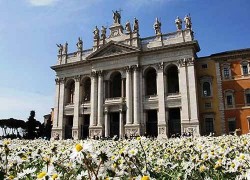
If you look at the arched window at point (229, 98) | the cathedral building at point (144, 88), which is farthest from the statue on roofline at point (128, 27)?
the arched window at point (229, 98)

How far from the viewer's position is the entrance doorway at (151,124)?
128 feet

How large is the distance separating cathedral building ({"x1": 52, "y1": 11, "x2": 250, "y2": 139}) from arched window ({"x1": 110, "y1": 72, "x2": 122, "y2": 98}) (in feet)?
0.57

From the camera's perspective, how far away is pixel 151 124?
130 ft

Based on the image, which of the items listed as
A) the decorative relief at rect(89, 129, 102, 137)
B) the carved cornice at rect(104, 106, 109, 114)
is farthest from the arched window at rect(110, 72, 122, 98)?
the decorative relief at rect(89, 129, 102, 137)

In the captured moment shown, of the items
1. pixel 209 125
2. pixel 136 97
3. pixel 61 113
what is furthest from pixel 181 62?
pixel 61 113

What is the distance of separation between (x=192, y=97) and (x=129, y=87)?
32.1 feet

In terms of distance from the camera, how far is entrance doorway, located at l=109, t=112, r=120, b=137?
41228 millimetres

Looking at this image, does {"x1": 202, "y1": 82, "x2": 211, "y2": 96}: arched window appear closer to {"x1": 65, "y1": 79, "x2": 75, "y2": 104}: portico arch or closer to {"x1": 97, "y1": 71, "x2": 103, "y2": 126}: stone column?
{"x1": 97, "y1": 71, "x2": 103, "y2": 126}: stone column

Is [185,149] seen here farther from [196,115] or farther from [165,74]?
[165,74]

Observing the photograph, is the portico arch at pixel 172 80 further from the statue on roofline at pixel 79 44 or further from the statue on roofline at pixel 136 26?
the statue on roofline at pixel 79 44

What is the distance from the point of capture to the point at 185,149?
5.40 m

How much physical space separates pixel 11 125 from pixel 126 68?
2838cm

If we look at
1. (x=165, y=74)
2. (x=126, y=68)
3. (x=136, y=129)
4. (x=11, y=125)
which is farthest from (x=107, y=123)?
(x=11, y=125)

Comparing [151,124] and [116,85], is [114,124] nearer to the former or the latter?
[151,124]
